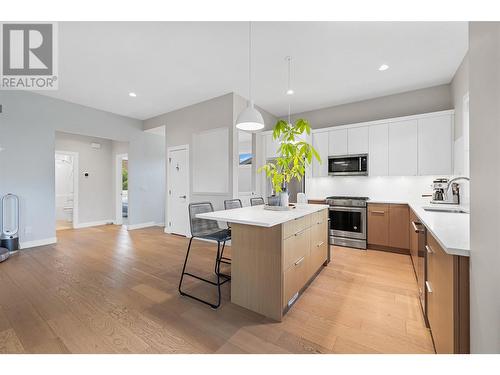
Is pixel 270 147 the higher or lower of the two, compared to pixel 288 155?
higher

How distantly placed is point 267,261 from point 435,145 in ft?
11.8

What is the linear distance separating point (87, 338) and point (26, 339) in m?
0.45

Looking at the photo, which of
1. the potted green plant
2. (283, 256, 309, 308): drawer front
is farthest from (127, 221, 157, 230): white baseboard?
(283, 256, 309, 308): drawer front

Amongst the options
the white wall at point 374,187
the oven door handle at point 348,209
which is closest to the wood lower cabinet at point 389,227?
the oven door handle at point 348,209

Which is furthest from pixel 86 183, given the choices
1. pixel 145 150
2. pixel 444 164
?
pixel 444 164

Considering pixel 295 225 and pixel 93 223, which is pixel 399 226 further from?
pixel 93 223

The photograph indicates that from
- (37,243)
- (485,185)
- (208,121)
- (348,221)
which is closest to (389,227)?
(348,221)

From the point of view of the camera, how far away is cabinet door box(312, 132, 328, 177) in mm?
4480

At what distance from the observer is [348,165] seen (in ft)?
13.9

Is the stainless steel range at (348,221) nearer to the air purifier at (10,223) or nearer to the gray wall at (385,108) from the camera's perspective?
the gray wall at (385,108)

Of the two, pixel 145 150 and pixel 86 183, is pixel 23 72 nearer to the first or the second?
pixel 145 150

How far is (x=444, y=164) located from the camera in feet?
11.4

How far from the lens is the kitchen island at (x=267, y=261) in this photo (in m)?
1.79
